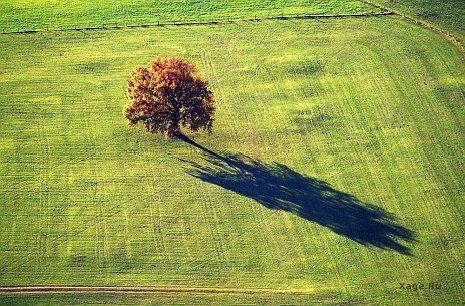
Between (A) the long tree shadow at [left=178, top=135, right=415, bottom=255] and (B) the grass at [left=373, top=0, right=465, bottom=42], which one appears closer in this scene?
(A) the long tree shadow at [left=178, top=135, right=415, bottom=255]

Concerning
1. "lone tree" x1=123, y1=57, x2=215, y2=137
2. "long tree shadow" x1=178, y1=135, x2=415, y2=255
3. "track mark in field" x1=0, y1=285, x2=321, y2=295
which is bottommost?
"track mark in field" x1=0, y1=285, x2=321, y2=295

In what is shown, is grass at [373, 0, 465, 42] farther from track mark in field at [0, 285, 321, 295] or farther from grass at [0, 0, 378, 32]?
track mark in field at [0, 285, 321, 295]

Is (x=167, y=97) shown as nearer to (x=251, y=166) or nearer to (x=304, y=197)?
(x=251, y=166)

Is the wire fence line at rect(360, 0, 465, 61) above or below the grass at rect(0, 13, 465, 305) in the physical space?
above

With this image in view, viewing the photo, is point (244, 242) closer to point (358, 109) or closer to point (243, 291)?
point (243, 291)

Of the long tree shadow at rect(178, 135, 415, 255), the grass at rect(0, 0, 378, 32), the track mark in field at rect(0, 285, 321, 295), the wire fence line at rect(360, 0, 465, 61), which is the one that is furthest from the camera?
the grass at rect(0, 0, 378, 32)

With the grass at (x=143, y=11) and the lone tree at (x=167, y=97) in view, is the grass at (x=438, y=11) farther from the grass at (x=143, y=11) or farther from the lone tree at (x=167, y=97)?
the lone tree at (x=167, y=97)

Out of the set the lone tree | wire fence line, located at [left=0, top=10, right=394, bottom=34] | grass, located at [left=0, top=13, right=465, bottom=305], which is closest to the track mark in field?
grass, located at [left=0, top=13, right=465, bottom=305]
